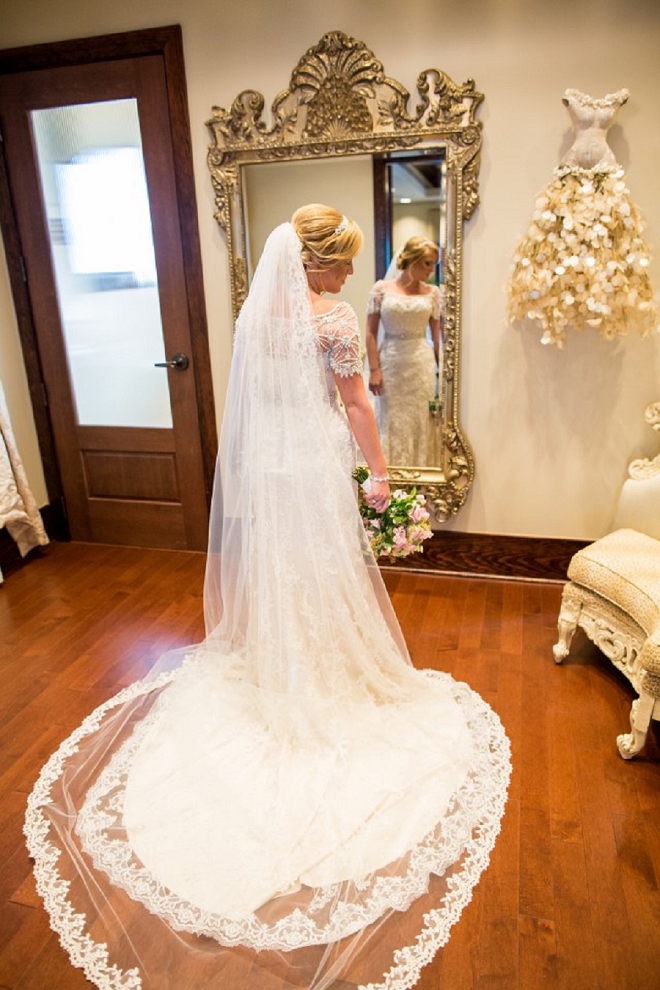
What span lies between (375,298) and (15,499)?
2087mm

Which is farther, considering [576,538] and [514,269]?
[576,538]

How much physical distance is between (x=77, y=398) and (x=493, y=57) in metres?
2.55

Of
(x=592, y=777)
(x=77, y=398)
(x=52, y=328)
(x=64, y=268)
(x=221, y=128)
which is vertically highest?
(x=221, y=128)

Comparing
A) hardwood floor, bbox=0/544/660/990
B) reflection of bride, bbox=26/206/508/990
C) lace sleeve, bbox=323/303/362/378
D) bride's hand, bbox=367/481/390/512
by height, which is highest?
lace sleeve, bbox=323/303/362/378

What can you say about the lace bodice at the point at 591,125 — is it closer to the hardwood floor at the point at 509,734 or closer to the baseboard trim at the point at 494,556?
the baseboard trim at the point at 494,556

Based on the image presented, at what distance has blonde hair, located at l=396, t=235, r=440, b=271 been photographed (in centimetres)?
298

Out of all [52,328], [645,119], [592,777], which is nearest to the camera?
[592,777]

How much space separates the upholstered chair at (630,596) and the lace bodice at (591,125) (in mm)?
997

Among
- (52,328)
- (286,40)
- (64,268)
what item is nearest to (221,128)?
(286,40)

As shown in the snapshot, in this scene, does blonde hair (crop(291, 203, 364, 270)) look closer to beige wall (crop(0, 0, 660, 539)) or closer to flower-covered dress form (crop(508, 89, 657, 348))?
flower-covered dress form (crop(508, 89, 657, 348))

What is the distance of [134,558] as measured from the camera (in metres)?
3.77

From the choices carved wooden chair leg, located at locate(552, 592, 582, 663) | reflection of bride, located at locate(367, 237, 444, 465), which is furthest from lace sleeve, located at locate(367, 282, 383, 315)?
carved wooden chair leg, located at locate(552, 592, 582, 663)

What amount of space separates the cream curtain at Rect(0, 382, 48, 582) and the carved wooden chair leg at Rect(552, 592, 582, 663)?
8.78 ft

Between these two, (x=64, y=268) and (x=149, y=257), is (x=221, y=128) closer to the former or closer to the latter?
(x=149, y=257)
